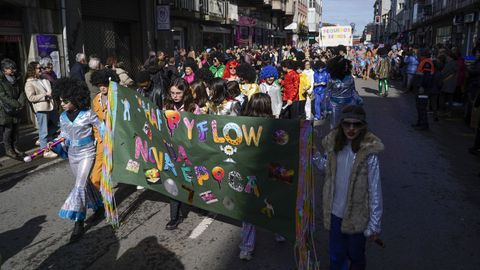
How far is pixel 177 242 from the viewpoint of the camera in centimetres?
454

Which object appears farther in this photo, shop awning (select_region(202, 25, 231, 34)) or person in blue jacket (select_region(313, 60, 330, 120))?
shop awning (select_region(202, 25, 231, 34))

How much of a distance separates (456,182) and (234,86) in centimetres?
376

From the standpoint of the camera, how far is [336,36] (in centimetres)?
3098

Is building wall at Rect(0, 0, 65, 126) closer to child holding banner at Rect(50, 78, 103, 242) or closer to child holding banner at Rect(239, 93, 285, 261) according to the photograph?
child holding banner at Rect(50, 78, 103, 242)

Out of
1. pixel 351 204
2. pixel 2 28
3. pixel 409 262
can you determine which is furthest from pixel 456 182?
pixel 2 28

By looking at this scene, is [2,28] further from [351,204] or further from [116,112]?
[351,204]

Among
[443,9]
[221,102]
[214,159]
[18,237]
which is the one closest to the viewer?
[214,159]

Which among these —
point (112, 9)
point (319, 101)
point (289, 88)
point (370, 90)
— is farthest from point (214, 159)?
point (370, 90)

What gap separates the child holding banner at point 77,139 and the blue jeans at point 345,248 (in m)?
2.67

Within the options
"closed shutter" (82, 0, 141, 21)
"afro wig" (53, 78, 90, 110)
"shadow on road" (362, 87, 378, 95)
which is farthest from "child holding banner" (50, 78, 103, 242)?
"shadow on road" (362, 87, 378, 95)

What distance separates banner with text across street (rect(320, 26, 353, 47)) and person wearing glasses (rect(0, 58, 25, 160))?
25745mm

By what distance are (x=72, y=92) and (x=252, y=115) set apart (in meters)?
1.89

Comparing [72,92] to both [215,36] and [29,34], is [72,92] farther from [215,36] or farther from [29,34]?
[215,36]

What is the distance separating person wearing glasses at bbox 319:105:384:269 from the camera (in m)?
3.04
